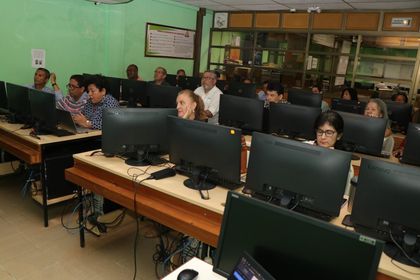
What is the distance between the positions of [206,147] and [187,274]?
30.6 inches

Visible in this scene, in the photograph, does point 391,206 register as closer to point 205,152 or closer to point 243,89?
point 205,152

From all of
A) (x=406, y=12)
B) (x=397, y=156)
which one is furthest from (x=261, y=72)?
(x=397, y=156)

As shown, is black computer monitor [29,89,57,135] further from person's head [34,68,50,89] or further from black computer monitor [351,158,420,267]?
black computer monitor [351,158,420,267]

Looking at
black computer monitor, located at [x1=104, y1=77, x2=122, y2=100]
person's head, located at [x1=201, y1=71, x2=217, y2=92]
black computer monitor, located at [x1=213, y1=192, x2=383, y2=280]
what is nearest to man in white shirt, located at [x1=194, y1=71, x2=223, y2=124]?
person's head, located at [x1=201, y1=71, x2=217, y2=92]

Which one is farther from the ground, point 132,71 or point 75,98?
point 132,71

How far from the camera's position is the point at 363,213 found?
149 cm

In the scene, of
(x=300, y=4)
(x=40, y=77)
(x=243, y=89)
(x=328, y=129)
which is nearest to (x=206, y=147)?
(x=328, y=129)

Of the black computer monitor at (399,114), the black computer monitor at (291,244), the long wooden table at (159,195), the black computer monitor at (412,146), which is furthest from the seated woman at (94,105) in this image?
the black computer monitor at (399,114)

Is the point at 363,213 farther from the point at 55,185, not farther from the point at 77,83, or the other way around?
the point at 77,83

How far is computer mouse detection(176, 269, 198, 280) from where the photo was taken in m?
1.29

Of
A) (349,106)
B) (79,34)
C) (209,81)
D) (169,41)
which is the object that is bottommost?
(349,106)

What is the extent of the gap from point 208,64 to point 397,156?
5.11 meters

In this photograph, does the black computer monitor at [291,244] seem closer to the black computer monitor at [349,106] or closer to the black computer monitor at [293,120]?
the black computer monitor at [293,120]

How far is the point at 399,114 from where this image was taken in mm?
4055
